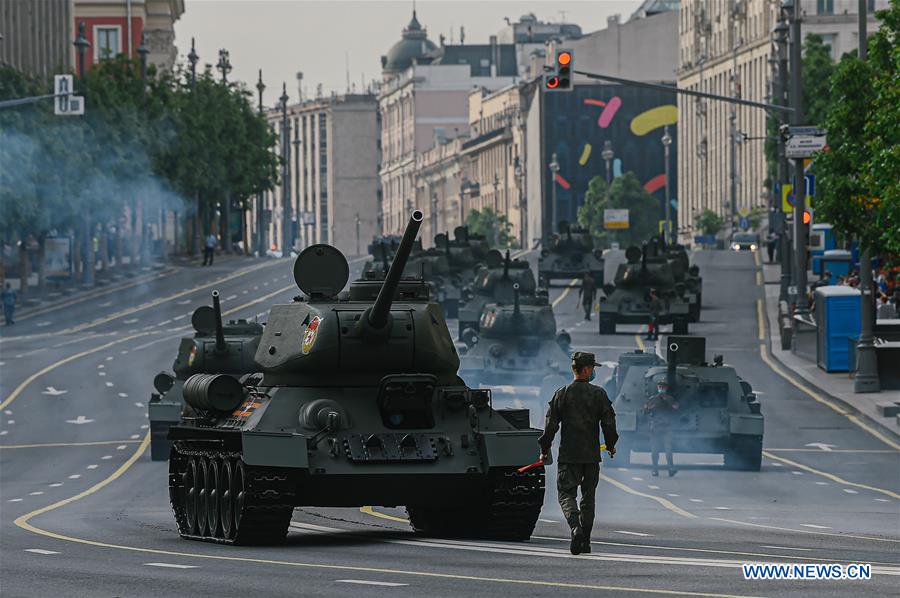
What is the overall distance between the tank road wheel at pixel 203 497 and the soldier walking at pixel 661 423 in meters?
11.7

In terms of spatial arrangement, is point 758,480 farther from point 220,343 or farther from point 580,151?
point 580,151

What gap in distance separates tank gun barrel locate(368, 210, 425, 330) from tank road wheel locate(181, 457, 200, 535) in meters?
2.26

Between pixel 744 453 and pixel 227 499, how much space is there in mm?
13918

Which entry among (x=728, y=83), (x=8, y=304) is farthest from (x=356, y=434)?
(x=728, y=83)

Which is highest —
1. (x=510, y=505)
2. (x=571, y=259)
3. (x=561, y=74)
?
(x=561, y=74)

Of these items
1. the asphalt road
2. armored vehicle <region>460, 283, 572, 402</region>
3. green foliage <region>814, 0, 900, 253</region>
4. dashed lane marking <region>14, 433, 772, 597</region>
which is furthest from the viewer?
armored vehicle <region>460, 283, 572, 402</region>

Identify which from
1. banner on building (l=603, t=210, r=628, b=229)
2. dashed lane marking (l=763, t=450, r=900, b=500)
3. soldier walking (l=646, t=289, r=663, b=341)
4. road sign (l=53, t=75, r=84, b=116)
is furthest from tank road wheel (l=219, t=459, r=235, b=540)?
banner on building (l=603, t=210, r=628, b=229)

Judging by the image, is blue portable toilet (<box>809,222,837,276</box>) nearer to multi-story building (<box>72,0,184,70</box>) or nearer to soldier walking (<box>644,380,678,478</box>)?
soldier walking (<box>644,380,678,478</box>)

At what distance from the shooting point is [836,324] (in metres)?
52.3

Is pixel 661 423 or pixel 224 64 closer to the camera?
pixel 661 423

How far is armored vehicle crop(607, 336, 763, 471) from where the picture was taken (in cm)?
3216

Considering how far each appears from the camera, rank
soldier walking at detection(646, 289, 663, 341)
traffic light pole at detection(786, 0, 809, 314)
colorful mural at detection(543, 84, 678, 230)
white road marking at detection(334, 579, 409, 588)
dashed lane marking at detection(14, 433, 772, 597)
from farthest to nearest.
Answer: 1. colorful mural at detection(543, 84, 678, 230)
2. soldier walking at detection(646, 289, 663, 341)
3. traffic light pole at detection(786, 0, 809, 314)
4. white road marking at detection(334, 579, 409, 588)
5. dashed lane marking at detection(14, 433, 772, 597)

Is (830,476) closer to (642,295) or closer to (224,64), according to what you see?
(642,295)

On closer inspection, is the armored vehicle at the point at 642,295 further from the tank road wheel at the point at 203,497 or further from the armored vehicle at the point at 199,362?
the tank road wheel at the point at 203,497
